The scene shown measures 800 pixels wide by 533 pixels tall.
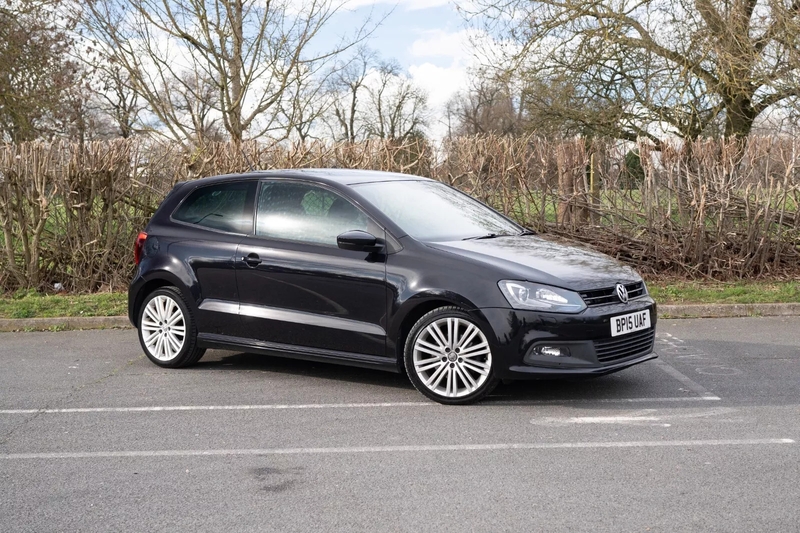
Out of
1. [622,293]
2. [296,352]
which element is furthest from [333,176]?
[622,293]

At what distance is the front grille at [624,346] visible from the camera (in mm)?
6227

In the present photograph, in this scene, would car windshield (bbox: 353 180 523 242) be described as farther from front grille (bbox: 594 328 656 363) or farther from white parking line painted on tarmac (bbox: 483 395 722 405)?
front grille (bbox: 594 328 656 363)

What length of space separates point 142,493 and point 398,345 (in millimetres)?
2423

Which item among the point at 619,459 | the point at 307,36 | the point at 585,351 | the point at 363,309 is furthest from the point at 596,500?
the point at 307,36

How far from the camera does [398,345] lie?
21.7ft

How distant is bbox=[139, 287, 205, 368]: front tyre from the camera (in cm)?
776

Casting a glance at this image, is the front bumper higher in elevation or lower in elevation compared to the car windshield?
lower

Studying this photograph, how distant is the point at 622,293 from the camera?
6.48 m

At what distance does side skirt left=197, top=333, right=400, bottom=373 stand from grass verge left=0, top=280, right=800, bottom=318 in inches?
138

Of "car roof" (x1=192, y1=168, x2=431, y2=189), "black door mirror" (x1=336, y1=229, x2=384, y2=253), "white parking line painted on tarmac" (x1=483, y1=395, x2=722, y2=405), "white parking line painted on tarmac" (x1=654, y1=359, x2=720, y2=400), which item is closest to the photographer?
"white parking line painted on tarmac" (x1=483, y1=395, x2=722, y2=405)

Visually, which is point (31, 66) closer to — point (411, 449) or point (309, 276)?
point (309, 276)

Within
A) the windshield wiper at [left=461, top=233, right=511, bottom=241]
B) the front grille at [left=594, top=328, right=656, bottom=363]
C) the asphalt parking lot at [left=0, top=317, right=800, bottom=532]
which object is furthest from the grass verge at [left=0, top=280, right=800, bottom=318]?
the front grille at [left=594, top=328, right=656, bottom=363]

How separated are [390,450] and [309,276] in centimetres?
202

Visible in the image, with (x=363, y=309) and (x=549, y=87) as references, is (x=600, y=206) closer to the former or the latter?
(x=363, y=309)
